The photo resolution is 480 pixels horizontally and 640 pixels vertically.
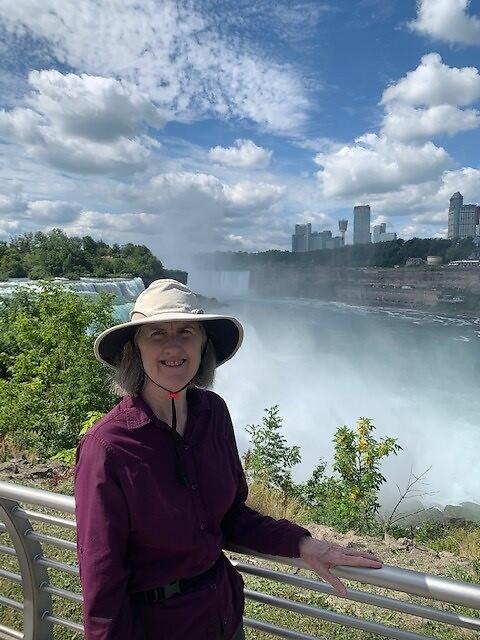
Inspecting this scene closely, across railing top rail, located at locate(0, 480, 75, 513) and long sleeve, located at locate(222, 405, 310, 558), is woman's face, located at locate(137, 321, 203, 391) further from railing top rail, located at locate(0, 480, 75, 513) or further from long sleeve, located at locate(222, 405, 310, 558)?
railing top rail, located at locate(0, 480, 75, 513)

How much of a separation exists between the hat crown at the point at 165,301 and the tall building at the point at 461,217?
5748 inches

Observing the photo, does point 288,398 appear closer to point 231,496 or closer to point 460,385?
point 460,385

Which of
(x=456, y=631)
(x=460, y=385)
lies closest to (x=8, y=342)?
(x=456, y=631)

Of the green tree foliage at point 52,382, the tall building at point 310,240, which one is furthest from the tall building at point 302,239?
the green tree foliage at point 52,382

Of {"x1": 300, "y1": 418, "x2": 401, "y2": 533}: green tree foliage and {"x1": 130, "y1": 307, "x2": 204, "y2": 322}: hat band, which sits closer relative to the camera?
{"x1": 130, "y1": 307, "x2": 204, "y2": 322}: hat band

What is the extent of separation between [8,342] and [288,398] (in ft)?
60.1

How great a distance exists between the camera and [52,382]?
855 centimetres

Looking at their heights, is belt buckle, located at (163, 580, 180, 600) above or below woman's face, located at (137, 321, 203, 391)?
below

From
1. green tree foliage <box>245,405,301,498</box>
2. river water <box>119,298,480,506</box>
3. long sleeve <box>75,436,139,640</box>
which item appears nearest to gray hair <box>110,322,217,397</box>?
long sleeve <box>75,436,139,640</box>

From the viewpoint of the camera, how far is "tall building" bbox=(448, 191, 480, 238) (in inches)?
5337

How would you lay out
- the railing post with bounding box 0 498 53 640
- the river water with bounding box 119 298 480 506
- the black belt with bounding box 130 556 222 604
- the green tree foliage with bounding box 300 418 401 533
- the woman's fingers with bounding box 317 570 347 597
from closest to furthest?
the black belt with bounding box 130 556 222 604 < the woman's fingers with bounding box 317 570 347 597 < the railing post with bounding box 0 498 53 640 < the green tree foliage with bounding box 300 418 401 533 < the river water with bounding box 119 298 480 506

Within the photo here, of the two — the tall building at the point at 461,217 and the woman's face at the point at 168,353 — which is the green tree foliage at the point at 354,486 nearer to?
the woman's face at the point at 168,353

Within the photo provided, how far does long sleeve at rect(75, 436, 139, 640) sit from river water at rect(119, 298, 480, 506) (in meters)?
13.7

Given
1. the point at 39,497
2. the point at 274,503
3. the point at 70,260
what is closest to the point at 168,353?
the point at 39,497
